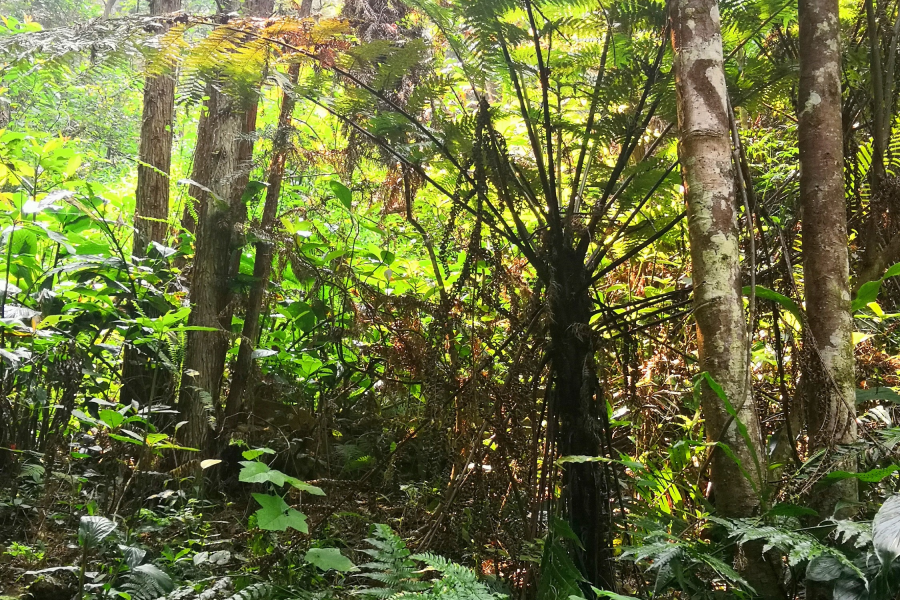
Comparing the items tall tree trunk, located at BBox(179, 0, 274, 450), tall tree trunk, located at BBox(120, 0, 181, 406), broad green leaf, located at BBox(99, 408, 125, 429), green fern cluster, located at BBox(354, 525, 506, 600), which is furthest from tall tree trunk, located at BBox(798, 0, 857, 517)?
tall tree trunk, located at BBox(120, 0, 181, 406)

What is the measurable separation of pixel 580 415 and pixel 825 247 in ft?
3.10

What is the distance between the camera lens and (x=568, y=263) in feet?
6.40

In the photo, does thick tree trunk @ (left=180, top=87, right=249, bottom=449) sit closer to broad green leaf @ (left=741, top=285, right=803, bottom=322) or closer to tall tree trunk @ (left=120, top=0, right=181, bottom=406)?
tall tree trunk @ (left=120, top=0, right=181, bottom=406)

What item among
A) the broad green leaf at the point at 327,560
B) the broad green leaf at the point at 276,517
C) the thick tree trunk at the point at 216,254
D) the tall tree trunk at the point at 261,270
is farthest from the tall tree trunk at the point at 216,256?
the broad green leaf at the point at 327,560

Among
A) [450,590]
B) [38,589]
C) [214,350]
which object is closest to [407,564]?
[450,590]

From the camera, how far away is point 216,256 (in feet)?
10.9

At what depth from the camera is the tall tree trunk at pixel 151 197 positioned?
3.21 metres

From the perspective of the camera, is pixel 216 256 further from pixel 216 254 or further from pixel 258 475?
pixel 258 475

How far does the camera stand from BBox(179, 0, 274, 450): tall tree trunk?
3152 millimetres

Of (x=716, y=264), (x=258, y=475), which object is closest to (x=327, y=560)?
(x=258, y=475)

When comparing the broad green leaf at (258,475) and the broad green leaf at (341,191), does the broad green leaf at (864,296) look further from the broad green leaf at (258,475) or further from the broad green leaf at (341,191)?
the broad green leaf at (341,191)

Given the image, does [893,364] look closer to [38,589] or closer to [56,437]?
[38,589]

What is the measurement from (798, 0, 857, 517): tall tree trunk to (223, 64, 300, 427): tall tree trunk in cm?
231

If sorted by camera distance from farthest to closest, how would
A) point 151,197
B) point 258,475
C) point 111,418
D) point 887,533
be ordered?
1. point 151,197
2. point 111,418
3. point 258,475
4. point 887,533
